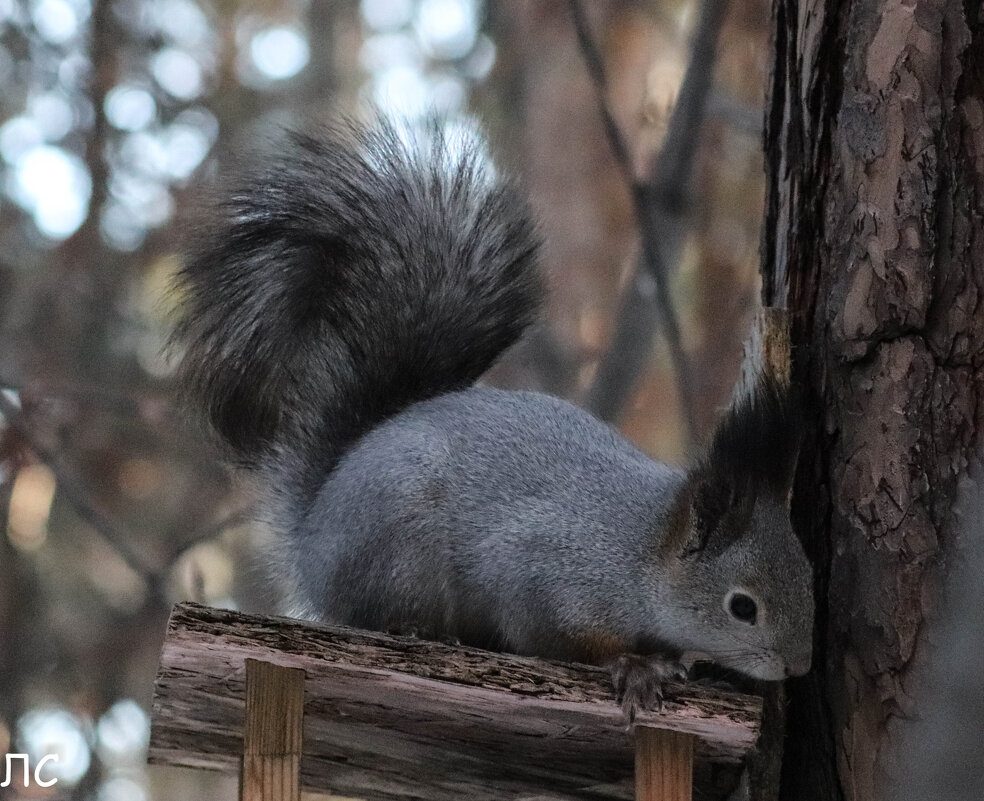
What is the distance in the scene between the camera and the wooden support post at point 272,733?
141cm

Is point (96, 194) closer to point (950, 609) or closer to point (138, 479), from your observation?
point (138, 479)

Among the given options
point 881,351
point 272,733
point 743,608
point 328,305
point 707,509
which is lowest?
point 272,733

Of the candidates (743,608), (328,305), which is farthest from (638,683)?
(328,305)

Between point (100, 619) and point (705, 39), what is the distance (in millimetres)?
2632

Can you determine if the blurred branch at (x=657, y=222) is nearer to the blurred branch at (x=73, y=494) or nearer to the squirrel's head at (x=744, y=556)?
the squirrel's head at (x=744, y=556)

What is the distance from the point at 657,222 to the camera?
2.89 m

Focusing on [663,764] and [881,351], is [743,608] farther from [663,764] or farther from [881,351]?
[881,351]

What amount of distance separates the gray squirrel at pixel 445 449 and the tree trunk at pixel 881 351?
0.27 feet

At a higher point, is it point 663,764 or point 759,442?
point 759,442

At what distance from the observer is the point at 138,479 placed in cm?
424

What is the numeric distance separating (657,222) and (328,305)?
1173mm

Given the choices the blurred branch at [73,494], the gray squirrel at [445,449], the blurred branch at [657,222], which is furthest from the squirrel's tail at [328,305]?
the blurred branch at [73,494]

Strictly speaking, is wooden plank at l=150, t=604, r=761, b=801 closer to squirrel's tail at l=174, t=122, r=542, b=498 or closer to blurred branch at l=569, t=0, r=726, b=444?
squirrel's tail at l=174, t=122, r=542, b=498

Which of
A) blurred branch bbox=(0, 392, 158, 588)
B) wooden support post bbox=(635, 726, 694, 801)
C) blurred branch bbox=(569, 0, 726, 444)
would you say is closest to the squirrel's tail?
blurred branch bbox=(569, 0, 726, 444)
